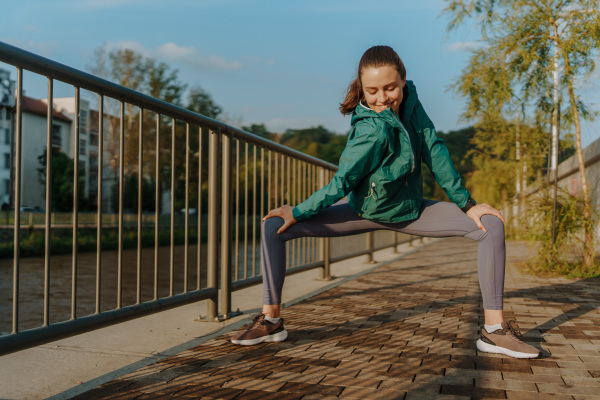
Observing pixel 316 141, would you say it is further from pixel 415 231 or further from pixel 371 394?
pixel 371 394

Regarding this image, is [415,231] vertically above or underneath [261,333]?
above

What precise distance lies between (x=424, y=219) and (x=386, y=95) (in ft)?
2.12

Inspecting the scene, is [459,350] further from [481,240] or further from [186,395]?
[186,395]

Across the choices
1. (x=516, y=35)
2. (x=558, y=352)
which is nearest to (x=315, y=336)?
(x=558, y=352)

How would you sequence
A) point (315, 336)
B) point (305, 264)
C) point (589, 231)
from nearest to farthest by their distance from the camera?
point (315, 336) → point (305, 264) → point (589, 231)

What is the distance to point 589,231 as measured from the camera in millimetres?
6555

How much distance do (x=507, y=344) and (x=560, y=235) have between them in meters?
4.43

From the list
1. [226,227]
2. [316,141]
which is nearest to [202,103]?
[226,227]

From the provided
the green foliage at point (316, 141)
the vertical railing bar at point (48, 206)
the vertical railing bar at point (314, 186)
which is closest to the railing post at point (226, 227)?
the vertical railing bar at point (48, 206)

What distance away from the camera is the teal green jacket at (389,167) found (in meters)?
2.59

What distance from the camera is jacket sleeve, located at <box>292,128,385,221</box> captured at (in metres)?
2.57

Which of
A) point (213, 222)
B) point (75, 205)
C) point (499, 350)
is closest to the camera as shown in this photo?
point (75, 205)

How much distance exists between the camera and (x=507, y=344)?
2.56 meters

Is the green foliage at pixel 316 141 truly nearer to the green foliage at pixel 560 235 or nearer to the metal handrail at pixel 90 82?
the green foliage at pixel 560 235
